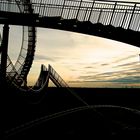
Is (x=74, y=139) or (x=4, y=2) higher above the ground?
(x=4, y=2)

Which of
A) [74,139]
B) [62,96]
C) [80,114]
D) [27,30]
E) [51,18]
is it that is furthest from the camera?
[62,96]

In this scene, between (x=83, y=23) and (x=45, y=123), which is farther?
(x=45, y=123)

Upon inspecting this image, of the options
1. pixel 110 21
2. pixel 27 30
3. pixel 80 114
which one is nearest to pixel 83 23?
pixel 110 21

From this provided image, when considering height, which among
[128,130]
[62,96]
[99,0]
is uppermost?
[99,0]

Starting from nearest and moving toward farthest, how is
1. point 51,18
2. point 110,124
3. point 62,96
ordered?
point 51,18, point 110,124, point 62,96

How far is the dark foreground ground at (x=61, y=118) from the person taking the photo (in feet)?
59.0

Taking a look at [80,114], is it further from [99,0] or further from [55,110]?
[99,0]

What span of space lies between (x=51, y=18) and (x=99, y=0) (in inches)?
126

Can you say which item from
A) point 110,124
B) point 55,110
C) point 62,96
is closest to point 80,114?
point 55,110

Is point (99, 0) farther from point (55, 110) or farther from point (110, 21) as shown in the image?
point (55, 110)

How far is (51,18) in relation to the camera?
20547mm

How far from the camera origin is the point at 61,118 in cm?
2314

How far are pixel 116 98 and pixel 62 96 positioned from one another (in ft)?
19.4

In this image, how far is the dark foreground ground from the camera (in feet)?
59.0
